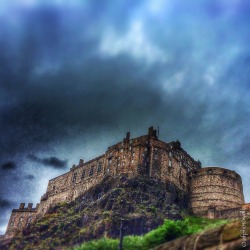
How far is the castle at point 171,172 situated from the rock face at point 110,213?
231cm

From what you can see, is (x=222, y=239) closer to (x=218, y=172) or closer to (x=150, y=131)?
(x=150, y=131)

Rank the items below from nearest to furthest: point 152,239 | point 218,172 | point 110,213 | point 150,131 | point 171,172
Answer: point 152,239
point 110,213
point 171,172
point 150,131
point 218,172

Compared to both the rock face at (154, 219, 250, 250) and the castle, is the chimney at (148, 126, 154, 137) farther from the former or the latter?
the rock face at (154, 219, 250, 250)

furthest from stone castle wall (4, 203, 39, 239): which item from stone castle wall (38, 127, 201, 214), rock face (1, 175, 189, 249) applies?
A: rock face (1, 175, 189, 249)

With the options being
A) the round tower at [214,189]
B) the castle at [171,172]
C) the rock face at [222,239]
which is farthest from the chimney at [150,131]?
the rock face at [222,239]

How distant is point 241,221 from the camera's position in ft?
38.4

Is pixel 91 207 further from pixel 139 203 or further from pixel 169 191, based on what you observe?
pixel 169 191

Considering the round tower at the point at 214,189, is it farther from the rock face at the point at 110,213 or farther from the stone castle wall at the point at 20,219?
the stone castle wall at the point at 20,219

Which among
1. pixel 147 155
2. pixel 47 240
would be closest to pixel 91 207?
pixel 47 240

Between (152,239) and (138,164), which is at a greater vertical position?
(138,164)

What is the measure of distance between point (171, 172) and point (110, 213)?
1709 cm

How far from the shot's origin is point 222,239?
11805 millimetres

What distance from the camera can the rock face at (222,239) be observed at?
36.1 ft

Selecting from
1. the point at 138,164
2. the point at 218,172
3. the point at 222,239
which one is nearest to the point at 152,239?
the point at 222,239
